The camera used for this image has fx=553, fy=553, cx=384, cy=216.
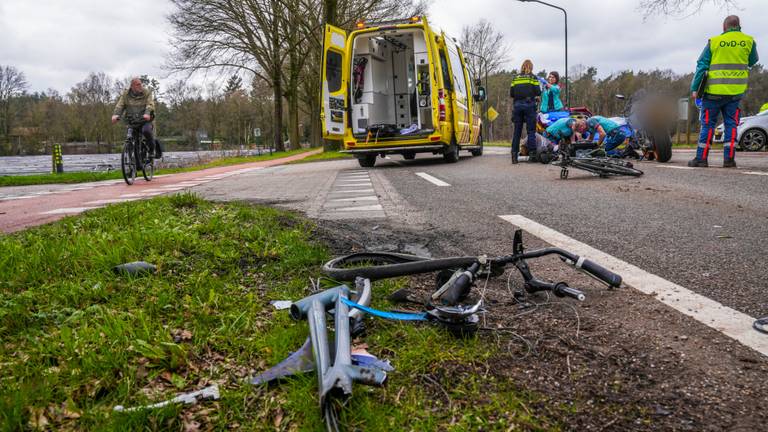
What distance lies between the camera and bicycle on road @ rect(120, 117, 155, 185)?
1016cm

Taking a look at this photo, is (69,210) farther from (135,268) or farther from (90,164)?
(90,164)

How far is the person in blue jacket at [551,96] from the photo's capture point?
13.3 m

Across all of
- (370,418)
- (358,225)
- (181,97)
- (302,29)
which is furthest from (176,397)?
(181,97)

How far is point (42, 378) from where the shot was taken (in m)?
1.68

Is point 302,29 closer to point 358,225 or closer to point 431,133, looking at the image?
point 431,133

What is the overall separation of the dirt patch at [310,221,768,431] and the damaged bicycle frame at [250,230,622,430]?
0.31ft

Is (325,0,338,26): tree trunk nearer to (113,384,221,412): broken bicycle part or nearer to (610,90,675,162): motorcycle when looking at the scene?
(610,90,675,162): motorcycle

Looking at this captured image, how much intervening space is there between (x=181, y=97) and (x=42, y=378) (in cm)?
7045

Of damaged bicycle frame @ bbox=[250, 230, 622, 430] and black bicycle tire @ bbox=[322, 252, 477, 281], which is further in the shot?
black bicycle tire @ bbox=[322, 252, 477, 281]

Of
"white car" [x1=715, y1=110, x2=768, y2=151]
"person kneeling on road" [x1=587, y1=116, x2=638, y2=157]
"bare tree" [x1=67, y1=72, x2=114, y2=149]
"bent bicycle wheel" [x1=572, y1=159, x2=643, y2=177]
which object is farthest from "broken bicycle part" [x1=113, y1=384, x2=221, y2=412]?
"bare tree" [x1=67, y1=72, x2=114, y2=149]

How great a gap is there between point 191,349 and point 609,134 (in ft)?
33.5

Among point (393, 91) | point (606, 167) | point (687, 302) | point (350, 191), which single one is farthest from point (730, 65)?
point (687, 302)

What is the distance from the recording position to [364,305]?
2143 mm

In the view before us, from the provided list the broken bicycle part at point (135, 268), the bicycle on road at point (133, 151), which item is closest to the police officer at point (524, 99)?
the bicycle on road at point (133, 151)
